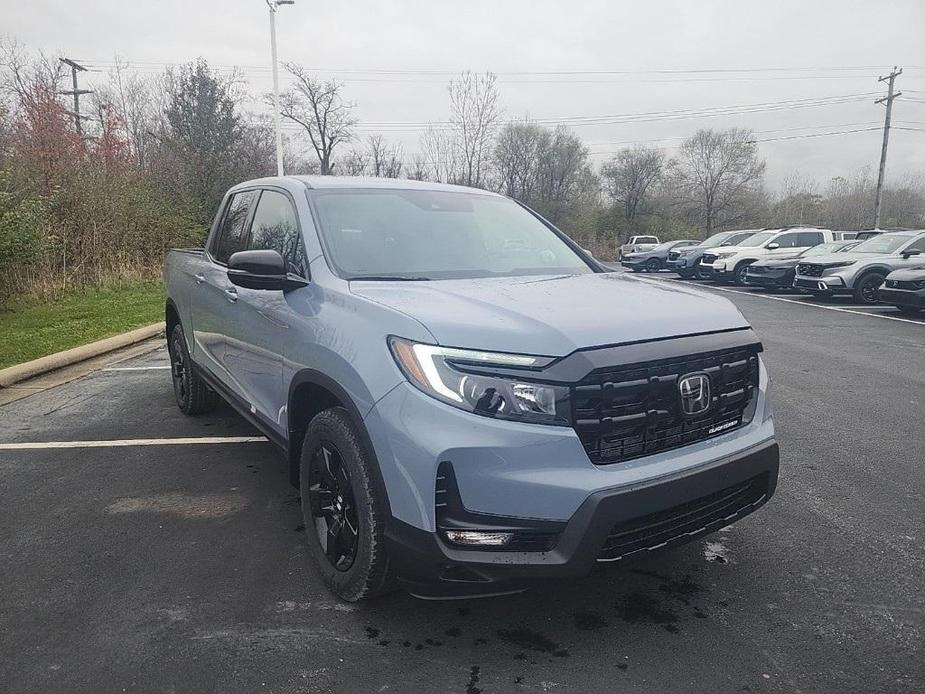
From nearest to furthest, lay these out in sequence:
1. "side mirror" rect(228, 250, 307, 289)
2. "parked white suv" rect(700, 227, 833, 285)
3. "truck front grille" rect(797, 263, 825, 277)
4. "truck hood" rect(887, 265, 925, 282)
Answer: "side mirror" rect(228, 250, 307, 289) < "truck hood" rect(887, 265, 925, 282) < "truck front grille" rect(797, 263, 825, 277) < "parked white suv" rect(700, 227, 833, 285)

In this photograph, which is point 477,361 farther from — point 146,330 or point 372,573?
point 146,330

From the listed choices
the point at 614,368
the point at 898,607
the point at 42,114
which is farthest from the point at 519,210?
the point at 42,114

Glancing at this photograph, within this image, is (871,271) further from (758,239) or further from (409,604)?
(409,604)

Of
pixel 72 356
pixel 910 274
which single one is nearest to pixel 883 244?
pixel 910 274

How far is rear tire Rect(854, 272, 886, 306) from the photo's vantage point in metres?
14.3

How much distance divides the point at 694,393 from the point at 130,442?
4.17 metres

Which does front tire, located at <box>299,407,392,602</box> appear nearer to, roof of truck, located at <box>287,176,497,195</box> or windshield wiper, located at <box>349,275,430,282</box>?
windshield wiper, located at <box>349,275,430,282</box>

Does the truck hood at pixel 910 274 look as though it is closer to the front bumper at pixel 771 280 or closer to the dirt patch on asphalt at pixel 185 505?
the front bumper at pixel 771 280

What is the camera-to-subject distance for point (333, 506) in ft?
8.89

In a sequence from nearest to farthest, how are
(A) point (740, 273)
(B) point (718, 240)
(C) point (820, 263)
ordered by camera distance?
(C) point (820, 263)
(A) point (740, 273)
(B) point (718, 240)

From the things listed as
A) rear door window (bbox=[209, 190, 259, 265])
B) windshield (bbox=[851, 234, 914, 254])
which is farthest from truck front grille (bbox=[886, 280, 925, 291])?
rear door window (bbox=[209, 190, 259, 265])

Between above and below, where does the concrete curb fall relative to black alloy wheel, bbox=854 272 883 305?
below

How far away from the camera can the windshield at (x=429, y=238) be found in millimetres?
3152

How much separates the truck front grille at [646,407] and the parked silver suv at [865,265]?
44.4 ft
